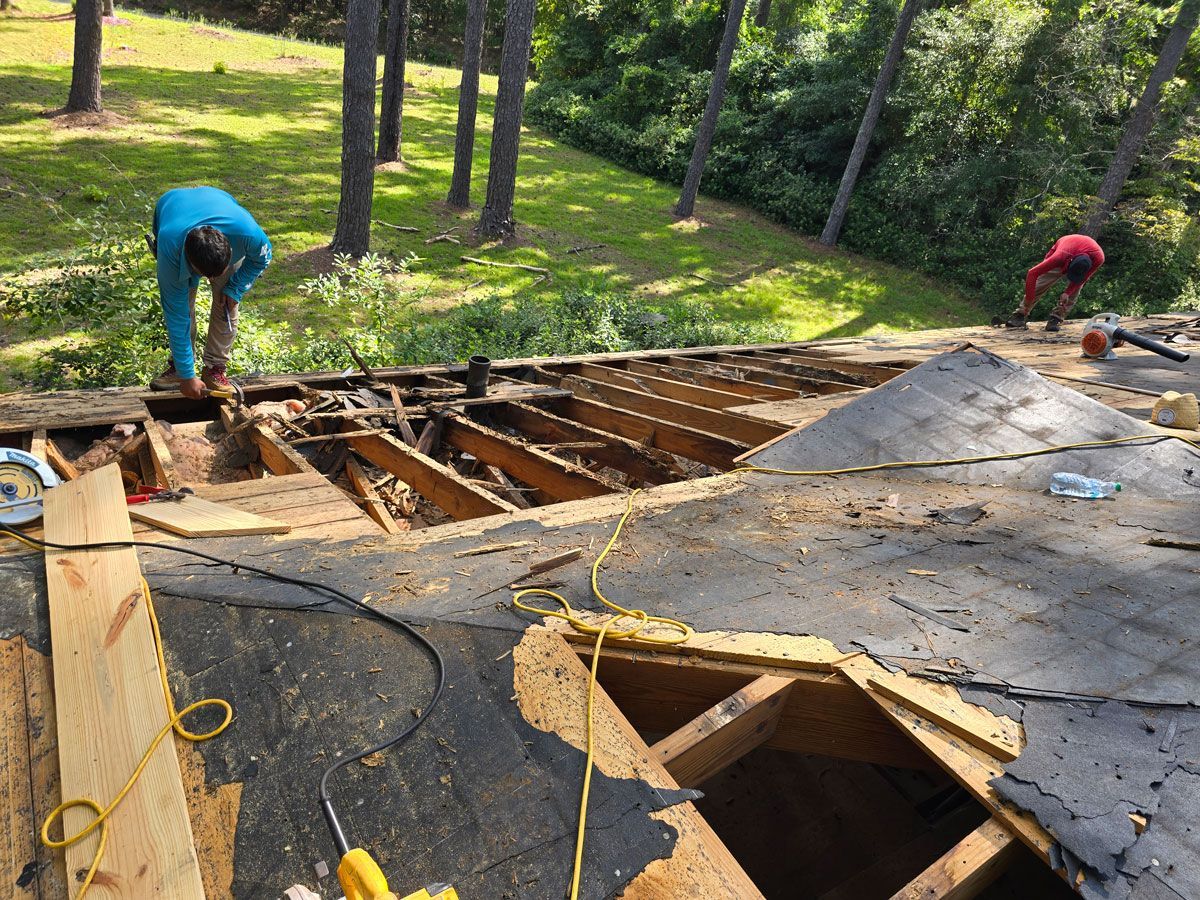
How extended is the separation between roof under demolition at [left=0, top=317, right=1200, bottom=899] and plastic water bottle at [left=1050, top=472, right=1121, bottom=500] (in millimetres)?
58

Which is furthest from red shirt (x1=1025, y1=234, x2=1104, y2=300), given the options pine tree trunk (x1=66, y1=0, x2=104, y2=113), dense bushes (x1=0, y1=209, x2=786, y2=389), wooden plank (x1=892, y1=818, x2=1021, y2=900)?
pine tree trunk (x1=66, y1=0, x2=104, y2=113)

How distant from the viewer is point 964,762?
5.17 ft

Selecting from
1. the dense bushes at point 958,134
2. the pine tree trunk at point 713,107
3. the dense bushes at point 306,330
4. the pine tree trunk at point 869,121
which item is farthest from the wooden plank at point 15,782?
the pine tree trunk at point 869,121

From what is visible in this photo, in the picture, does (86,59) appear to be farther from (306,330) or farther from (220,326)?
(220,326)

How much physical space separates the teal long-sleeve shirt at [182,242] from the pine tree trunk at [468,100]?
9.82 metres

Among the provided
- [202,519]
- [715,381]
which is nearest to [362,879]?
[202,519]

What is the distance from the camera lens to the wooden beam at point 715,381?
17.6 feet

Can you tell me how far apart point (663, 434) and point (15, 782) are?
332 centimetres

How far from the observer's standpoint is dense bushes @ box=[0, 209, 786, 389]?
18.2ft

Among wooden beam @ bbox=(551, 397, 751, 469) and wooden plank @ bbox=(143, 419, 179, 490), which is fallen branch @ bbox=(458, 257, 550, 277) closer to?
wooden beam @ bbox=(551, 397, 751, 469)

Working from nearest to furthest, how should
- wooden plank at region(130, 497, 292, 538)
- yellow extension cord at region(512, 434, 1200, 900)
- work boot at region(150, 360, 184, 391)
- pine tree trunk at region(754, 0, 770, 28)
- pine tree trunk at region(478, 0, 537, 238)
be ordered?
yellow extension cord at region(512, 434, 1200, 900)
wooden plank at region(130, 497, 292, 538)
work boot at region(150, 360, 184, 391)
pine tree trunk at region(478, 0, 537, 238)
pine tree trunk at region(754, 0, 770, 28)

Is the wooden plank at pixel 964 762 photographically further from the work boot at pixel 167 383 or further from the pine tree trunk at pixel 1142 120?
the pine tree trunk at pixel 1142 120

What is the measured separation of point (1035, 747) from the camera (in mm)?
1604

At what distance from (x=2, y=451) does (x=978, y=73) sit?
1999cm
